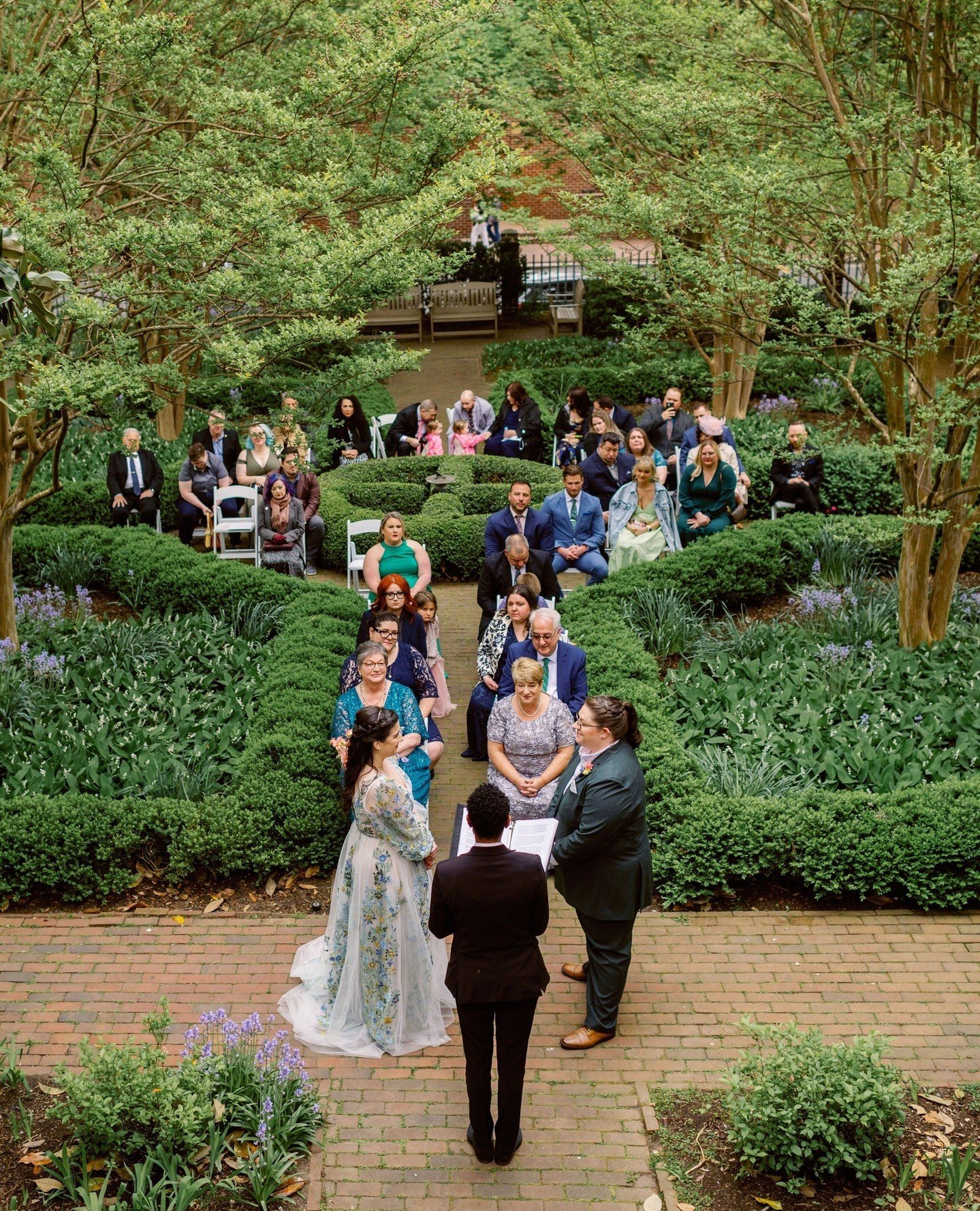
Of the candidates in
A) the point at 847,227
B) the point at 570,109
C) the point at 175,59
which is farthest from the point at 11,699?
Answer: the point at 570,109

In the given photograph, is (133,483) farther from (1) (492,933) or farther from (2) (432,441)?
(1) (492,933)

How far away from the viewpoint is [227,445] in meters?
14.6

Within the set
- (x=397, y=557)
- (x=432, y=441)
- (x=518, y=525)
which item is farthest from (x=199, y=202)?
(x=432, y=441)

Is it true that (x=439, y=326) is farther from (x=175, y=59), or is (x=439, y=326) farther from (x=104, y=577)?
(x=175, y=59)

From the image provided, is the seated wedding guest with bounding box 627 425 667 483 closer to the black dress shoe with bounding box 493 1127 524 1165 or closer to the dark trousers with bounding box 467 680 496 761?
the dark trousers with bounding box 467 680 496 761

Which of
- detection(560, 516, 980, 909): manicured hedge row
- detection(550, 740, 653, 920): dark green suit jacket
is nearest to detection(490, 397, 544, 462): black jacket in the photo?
detection(560, 516, 980, 909): manicured hedge row

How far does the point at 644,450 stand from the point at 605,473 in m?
0.51

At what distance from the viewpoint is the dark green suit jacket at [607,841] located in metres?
6.11

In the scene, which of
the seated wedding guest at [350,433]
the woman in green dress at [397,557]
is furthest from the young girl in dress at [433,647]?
the seated wedding guest at [350,433]

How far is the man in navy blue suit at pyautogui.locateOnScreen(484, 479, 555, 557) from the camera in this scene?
416 inches

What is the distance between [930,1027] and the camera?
663cm

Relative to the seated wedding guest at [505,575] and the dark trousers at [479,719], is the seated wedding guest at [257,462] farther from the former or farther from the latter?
the dark trousers at [479,719]

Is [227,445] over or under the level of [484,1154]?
over

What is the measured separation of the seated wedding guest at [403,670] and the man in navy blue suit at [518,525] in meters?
2.22
